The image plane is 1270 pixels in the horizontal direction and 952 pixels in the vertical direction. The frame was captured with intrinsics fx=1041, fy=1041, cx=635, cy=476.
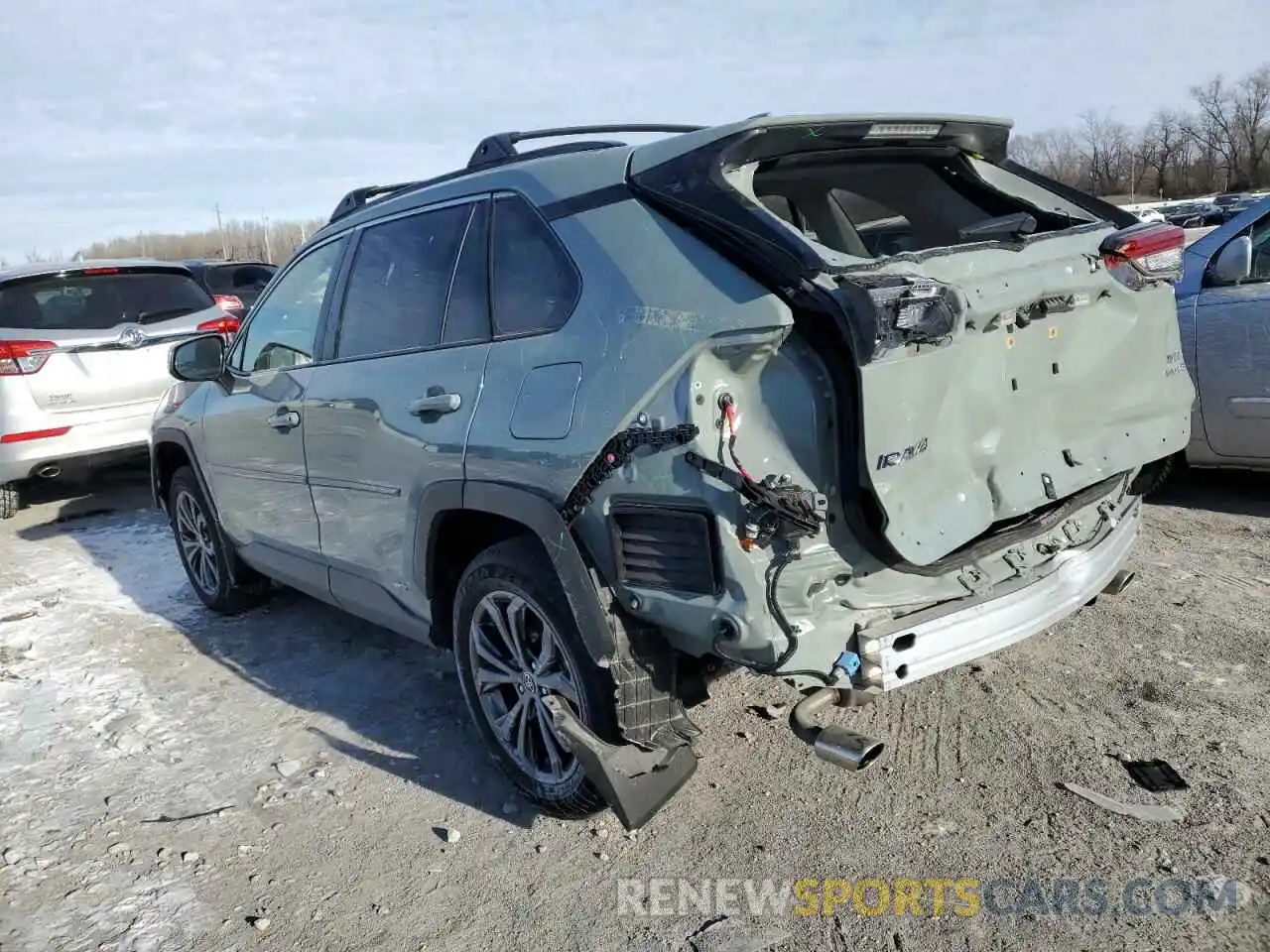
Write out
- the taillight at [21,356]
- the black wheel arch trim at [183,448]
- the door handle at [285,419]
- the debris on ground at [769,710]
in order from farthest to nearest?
the taillight at [21,356] → the black wheel arch trim at [183,448] → the door handle at [285,419] → the debris on ground at [769,710]

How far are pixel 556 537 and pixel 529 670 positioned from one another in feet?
2.03

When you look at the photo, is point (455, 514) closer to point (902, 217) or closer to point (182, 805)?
point (182, 805)

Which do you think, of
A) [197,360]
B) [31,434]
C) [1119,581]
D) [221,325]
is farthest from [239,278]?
[1119,581]

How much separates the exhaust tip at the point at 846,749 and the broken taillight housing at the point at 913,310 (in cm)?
99

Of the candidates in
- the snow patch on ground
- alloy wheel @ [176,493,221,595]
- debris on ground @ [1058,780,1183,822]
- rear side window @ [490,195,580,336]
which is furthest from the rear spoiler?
alloy wheel @ [176,493,221,595]

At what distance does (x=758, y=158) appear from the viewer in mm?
2932

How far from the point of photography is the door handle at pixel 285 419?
4.21m

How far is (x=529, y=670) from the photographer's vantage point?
3291mm

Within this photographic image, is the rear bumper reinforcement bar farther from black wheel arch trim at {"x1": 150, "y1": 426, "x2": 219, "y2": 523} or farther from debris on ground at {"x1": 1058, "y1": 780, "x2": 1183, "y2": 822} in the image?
black wheel arch trim at {"x1": 150, "y1": 426, "x2": 219, "y2": 523}

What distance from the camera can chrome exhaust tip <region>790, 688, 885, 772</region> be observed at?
103 inches

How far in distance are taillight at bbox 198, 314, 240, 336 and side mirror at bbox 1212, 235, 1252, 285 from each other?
6.73 metres

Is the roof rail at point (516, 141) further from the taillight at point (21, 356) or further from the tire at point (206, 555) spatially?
the taillight at point (21, 356)

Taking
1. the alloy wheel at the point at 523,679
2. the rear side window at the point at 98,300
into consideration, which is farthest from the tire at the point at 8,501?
the alloy wheel at the point at 523,679

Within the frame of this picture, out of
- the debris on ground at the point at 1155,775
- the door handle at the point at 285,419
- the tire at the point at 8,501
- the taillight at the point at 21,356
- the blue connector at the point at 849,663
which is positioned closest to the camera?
the blue connector at the point at 849,663
